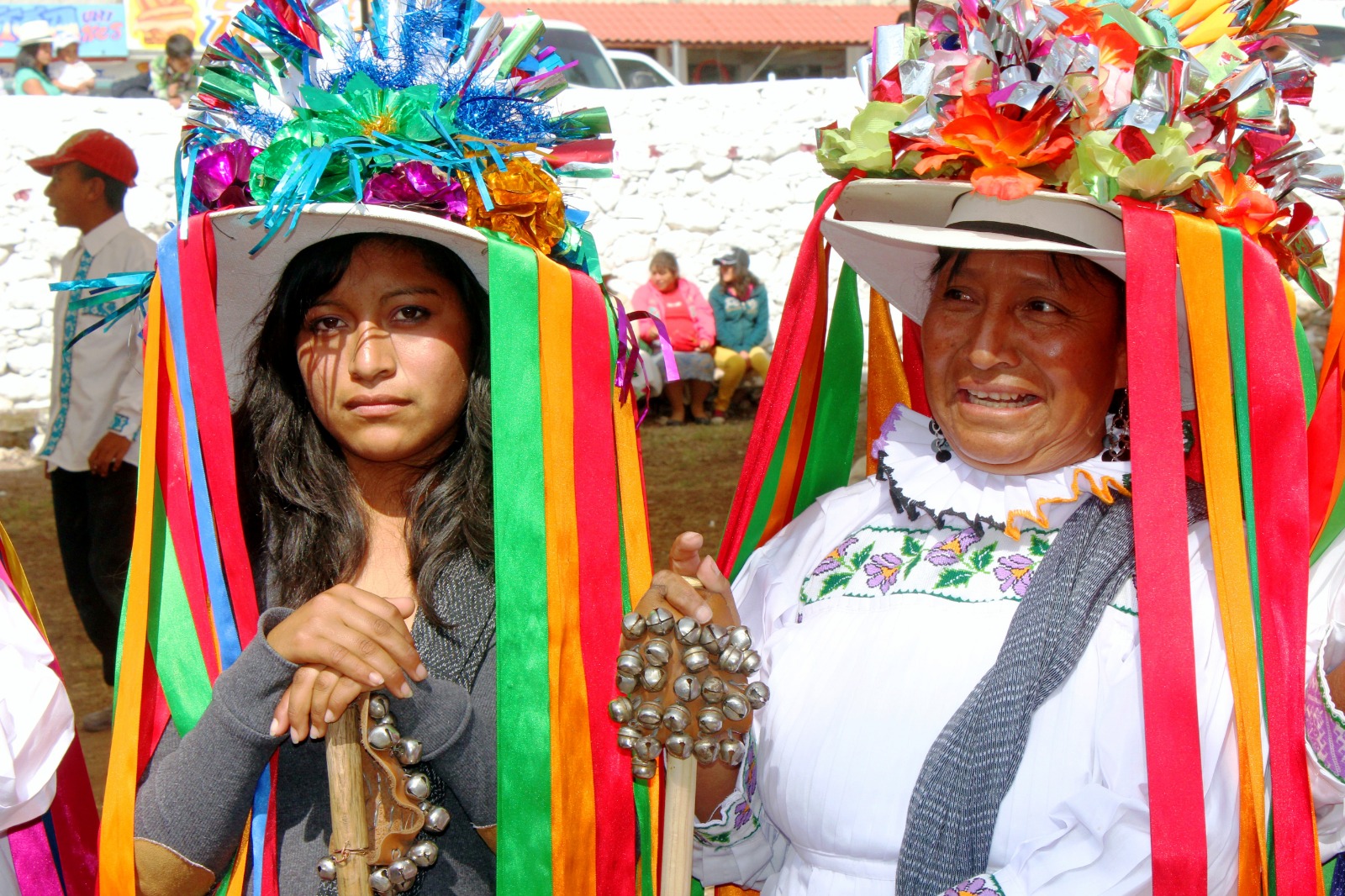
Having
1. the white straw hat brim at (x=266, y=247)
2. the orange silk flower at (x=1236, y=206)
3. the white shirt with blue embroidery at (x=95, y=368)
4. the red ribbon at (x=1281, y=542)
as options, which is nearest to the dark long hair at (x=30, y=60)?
the white shirt with blue embroidery at (x=95, y=368)

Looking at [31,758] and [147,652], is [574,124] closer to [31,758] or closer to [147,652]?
[147,652]

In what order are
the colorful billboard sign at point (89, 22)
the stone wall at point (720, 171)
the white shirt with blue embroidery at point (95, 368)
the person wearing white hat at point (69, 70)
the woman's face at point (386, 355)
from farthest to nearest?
1. the colorful billboard sign at point (89, 22)
2. the person wearing white hat at point (69, 70)
3. the stone wall at point (720, 171)
4. the white shirt with blue embroidery at point (95, 368)
5. the woman's face at point (386, 355)

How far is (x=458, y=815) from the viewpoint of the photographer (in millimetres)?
1801

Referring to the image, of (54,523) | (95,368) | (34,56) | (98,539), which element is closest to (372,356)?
(98,539)

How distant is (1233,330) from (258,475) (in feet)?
4.61

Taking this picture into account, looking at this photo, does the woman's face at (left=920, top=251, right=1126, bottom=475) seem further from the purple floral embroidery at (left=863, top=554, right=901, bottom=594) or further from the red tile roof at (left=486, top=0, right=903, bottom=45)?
the red tile roof at (left=486, top=0, right=903, bottom=45)

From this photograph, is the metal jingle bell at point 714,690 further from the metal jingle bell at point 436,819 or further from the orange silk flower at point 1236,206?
the orange silk flower at point 1236,206

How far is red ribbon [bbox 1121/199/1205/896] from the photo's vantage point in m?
1.58

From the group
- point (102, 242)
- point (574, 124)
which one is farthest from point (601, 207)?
point (574, 124)

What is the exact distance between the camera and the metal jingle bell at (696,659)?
1.64 metres

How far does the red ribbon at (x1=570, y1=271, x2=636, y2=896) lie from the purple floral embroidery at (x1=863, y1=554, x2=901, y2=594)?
0.38 metres

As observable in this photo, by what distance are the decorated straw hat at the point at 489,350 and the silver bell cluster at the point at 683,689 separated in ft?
0.49

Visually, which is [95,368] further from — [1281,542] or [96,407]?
[1281,542]

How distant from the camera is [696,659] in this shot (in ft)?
5.36
